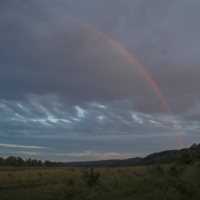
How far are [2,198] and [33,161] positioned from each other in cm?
12190

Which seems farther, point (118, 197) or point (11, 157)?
point (11, 157)

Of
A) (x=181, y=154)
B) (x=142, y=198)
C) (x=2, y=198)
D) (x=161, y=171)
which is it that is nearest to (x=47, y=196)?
(x=2, y=198)

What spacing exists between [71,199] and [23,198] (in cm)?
378

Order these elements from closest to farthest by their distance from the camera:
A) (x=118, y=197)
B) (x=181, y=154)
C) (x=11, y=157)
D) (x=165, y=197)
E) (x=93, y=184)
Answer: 1. (x=165, y=197)
2. (x=118, y=197)
3. (x=93, y=184)
4. (x=181, y=154)
5. (x=11, y=157)

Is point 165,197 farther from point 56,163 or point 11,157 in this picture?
point 56,163

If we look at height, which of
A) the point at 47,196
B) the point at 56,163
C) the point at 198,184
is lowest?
the point at 56,163

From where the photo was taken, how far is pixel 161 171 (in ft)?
61.4

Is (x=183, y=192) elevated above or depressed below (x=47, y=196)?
above

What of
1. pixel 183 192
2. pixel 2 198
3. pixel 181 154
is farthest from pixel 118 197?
pixel 181 154

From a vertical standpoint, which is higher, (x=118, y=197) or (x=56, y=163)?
(x=118, y=197)

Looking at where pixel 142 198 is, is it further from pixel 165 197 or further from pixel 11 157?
pixel 11 157

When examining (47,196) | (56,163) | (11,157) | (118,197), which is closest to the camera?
(118,197)

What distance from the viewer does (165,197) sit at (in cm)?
891

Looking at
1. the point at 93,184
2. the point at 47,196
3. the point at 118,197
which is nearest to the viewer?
the point at 118,197
